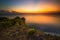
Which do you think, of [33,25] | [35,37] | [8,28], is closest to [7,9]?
[8,28]

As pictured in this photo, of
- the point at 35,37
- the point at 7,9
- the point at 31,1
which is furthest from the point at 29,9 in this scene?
the point at 35,37

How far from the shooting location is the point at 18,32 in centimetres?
199

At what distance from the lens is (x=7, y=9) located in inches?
87.4

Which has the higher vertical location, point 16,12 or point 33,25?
point 16,12

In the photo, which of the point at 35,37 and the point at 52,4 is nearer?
the point at 35,37

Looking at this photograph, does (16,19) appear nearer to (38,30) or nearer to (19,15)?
(19,15)

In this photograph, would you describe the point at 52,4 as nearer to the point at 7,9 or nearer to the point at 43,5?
the point at 43,5

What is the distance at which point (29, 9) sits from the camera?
2.20 meters

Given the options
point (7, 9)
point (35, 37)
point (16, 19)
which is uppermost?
point (7, 9)

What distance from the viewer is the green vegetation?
1.95 metres

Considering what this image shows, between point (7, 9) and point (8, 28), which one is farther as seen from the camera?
point (7, 9)

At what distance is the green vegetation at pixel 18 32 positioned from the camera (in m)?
1.95

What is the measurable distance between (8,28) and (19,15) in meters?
0.27

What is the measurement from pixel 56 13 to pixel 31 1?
0.42 metres
